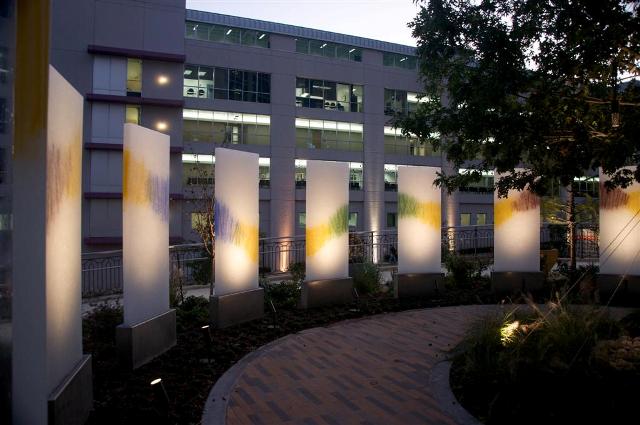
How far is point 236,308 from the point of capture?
31.0ft

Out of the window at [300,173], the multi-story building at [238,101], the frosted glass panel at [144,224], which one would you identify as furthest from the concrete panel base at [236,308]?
the window at [300,173]

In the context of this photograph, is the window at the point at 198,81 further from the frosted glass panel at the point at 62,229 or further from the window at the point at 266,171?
the frosted glass panel at the point at 62,229

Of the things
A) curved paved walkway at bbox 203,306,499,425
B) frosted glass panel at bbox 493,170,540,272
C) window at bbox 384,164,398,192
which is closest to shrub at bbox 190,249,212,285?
curved paved walkway at bbox 203,306,499,425

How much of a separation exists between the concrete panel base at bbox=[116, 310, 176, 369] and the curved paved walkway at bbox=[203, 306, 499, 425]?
114cm

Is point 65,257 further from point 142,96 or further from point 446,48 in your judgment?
point 142,96

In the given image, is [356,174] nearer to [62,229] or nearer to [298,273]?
[298,273]

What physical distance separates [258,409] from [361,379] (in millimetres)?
1504

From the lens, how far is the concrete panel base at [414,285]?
1206 centimetres

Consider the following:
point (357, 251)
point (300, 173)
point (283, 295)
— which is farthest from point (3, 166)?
point (300, 173)

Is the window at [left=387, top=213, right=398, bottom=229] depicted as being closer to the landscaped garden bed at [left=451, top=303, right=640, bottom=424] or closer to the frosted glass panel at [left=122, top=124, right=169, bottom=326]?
the frosted glass panel at [left=122, top=124, right=169, bottom=326]

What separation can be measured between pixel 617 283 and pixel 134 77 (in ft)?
93.1

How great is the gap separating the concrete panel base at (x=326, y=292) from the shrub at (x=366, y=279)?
961 mm

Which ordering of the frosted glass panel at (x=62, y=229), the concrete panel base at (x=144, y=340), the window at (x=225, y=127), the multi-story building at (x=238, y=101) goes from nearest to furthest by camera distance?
the frosted glass panel at (x=62, y=229)
the concrete panel base at (x=144, y=340)
the multi-story building at (x=238, y=101)
the window at (x=225, y=127)

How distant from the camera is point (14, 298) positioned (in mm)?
3922
